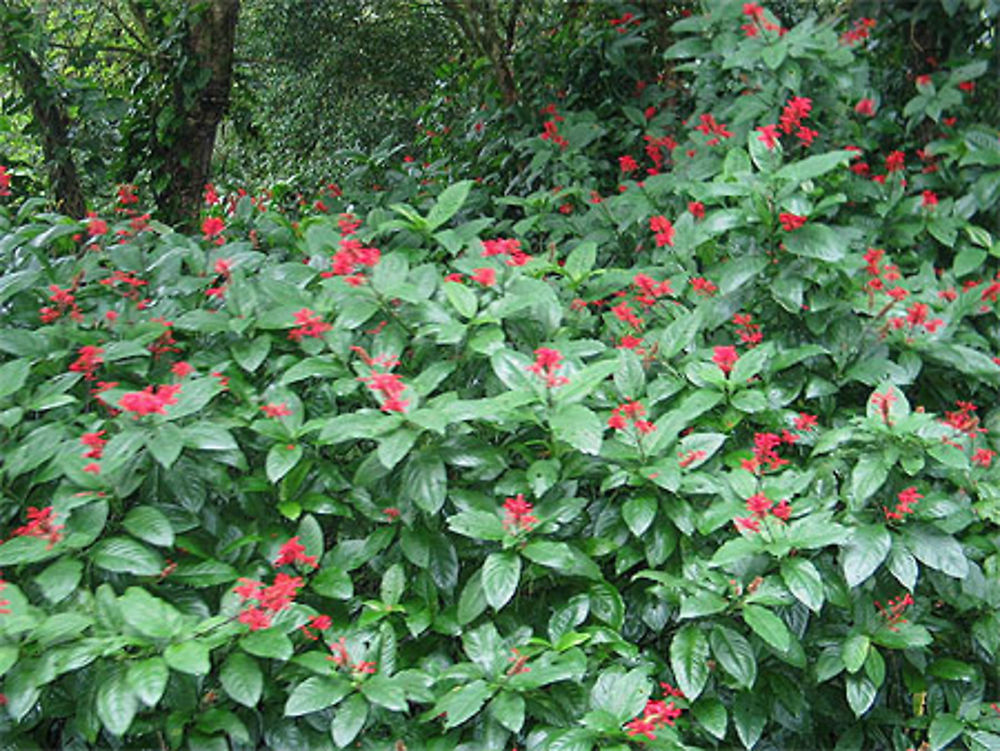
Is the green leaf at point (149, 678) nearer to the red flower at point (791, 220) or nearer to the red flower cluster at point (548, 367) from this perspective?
the red flower cluster at point (548, 367)

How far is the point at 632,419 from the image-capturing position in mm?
1764

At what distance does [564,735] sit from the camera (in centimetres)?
151

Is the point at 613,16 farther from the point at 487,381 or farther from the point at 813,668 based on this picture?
the point at 813,668

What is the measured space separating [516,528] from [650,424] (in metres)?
0.32

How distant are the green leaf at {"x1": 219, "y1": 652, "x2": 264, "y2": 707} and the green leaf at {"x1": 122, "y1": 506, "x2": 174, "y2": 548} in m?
0.21

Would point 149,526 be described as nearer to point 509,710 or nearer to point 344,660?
point 344,660

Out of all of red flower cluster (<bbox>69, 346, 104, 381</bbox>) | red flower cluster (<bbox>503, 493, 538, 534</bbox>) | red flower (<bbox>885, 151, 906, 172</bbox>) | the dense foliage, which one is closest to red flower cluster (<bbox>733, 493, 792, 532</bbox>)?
the dense foliage

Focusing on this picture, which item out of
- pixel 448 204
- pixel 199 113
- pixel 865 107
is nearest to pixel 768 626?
pixel 448 204

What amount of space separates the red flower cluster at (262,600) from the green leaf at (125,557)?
0.14m

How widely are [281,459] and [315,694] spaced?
1.26 feet

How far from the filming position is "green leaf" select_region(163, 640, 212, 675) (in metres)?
1.37

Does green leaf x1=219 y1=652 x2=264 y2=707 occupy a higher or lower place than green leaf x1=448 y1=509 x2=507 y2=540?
lower

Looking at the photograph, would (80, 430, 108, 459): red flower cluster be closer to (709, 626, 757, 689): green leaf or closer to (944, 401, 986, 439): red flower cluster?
(709, 626, 757, 689): green leaf

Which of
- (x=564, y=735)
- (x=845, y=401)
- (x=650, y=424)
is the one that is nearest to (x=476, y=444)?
(x=650, y=424)
